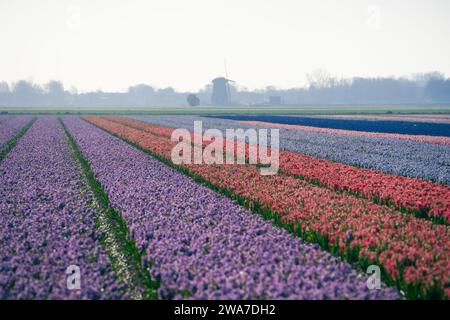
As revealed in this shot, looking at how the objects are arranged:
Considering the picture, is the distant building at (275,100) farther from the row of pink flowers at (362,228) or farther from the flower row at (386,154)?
the row of pink flowers at (362,228)

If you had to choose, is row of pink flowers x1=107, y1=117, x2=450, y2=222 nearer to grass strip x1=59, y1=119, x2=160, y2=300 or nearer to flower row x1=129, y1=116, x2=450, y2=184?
flower row x1=129, y1=116, x2=450, y2=184

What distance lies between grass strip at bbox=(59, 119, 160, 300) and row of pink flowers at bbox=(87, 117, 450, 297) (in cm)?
325

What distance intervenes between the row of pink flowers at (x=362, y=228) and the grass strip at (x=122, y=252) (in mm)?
3248

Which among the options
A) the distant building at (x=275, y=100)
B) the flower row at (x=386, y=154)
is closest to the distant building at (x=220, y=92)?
the distant building at (x=275, y=100)

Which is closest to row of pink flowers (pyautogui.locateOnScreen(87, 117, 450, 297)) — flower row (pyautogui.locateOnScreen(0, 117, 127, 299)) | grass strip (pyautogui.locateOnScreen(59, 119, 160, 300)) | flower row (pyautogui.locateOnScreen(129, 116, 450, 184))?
grass strip (pyautogui.locateOnScreen(59, 119, 160, 300))

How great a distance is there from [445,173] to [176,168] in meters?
10.2

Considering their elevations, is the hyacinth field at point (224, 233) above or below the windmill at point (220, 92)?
below

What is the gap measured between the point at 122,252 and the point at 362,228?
4830mm

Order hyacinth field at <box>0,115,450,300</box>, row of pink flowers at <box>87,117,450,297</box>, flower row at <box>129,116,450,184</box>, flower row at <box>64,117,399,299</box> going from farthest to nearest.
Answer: flower row at <box>129,116,450,184</box> → row of pink flowers at <box>87,117,450,297</box> → hyacinth field at <box>0,115,450,300</box> → flower row at <box>64,117,399,299</box>

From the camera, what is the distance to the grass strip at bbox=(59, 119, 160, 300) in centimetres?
605

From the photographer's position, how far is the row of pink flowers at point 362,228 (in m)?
5.74

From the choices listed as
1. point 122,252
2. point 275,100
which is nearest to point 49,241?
point 122,252
